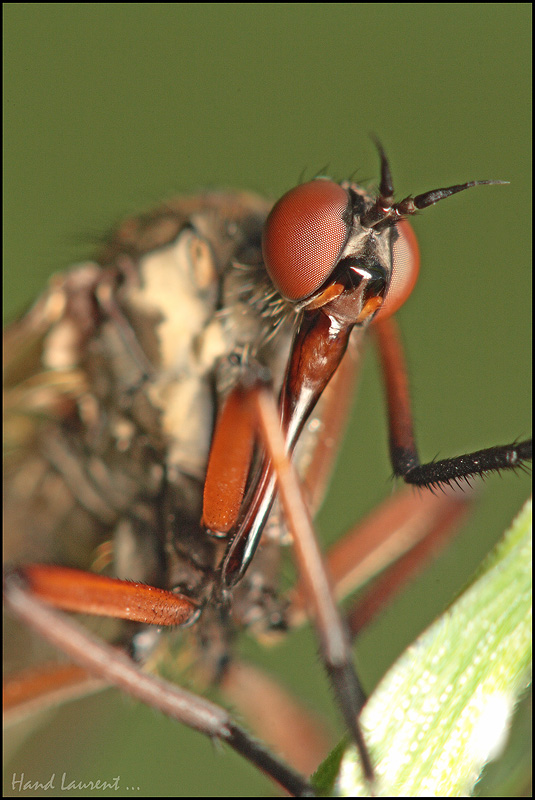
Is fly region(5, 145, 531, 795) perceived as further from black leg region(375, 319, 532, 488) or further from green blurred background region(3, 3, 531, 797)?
green blurred background region(3, 3, 531, 797)

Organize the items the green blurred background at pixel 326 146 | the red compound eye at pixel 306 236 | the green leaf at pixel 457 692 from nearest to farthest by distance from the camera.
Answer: the green leaf at pixel 457 692 → the red compound eye at pixel 306 236 → the green blurred background at pixel 326 146

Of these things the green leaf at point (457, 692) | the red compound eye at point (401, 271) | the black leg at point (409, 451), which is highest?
the red compound eye at point (401, 271)

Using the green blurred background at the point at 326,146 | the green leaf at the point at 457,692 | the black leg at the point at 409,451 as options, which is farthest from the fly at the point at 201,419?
the green blurred background at the point at 326,146

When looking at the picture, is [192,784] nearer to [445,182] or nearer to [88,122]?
[445,182]

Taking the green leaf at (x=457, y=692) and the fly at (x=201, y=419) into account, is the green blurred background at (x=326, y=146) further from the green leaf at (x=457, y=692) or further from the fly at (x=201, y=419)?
the green leaf at (x=457, y=692)

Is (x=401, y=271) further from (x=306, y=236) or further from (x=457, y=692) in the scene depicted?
(x=457, y=692)

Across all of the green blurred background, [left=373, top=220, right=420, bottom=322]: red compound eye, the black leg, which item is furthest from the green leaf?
the green blurred background

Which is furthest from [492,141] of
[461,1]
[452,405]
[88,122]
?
[88,122]
